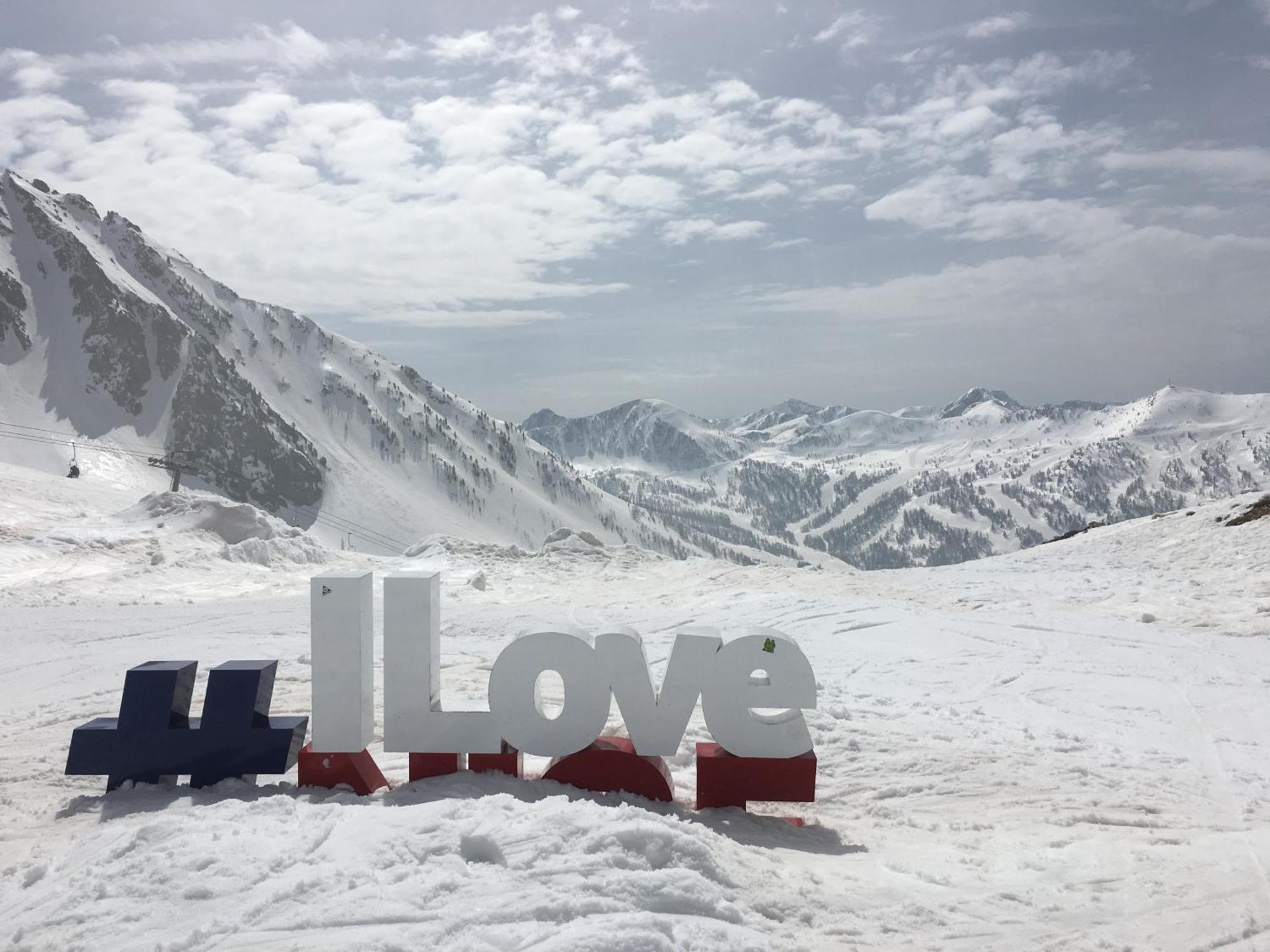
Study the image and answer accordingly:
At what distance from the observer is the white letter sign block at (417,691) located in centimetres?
768

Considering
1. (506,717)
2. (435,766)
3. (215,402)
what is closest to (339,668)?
(435,766)

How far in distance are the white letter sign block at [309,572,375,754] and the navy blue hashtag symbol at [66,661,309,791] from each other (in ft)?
1.47

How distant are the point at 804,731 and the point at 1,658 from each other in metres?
14.9

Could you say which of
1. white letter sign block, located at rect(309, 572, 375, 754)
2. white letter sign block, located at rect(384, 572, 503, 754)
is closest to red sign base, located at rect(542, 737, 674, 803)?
white letter sign block, located at rect(384, 572, 503, 754)

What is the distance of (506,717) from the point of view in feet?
24.8

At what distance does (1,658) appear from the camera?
13797mm

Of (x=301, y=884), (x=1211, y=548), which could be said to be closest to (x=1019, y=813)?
(x=301, y=884)

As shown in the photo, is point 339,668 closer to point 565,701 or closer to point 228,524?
point 565,701

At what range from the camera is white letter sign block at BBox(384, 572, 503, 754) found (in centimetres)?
768

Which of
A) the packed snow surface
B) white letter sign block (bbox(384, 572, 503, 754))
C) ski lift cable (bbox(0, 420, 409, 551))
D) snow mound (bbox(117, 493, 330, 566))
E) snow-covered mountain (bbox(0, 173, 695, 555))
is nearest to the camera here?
the packed snow surface

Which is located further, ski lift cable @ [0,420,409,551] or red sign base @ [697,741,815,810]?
ski lift cable @ [0,420,409,551]

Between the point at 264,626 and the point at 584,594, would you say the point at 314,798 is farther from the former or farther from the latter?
the point at 584,594

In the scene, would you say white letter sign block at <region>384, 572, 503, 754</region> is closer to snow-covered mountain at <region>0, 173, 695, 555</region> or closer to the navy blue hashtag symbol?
the navy blue hashtag symbol

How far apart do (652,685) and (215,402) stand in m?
132
